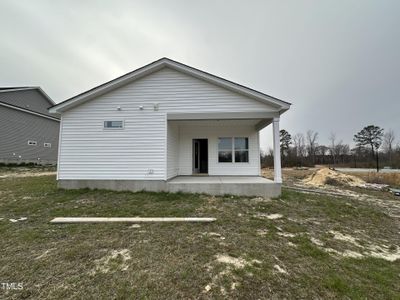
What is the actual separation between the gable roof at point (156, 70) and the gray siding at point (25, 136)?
1477 centimetres

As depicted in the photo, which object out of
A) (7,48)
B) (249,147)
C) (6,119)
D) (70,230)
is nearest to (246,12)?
(249,147)

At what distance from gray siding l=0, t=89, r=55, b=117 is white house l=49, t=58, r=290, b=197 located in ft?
52.8

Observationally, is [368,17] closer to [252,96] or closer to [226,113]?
[252,96]

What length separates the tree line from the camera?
1470 inches

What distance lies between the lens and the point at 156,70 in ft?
27.2

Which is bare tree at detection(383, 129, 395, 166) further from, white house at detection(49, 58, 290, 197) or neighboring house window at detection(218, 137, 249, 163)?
white house at detection(49, 58, 290, 197)

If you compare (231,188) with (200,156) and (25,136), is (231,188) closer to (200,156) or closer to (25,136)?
(200,156)

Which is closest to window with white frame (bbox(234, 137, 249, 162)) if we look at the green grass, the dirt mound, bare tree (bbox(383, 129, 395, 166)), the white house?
the white house

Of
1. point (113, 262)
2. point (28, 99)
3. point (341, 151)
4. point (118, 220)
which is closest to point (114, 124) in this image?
point (118, 220)

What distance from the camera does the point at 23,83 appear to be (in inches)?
992

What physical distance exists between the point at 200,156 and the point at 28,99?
21.4m

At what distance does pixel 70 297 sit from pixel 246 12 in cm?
1265

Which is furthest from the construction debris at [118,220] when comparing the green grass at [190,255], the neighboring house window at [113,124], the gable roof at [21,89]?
the gable roof at [21,89]

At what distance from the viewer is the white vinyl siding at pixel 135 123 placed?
7.99 metres
